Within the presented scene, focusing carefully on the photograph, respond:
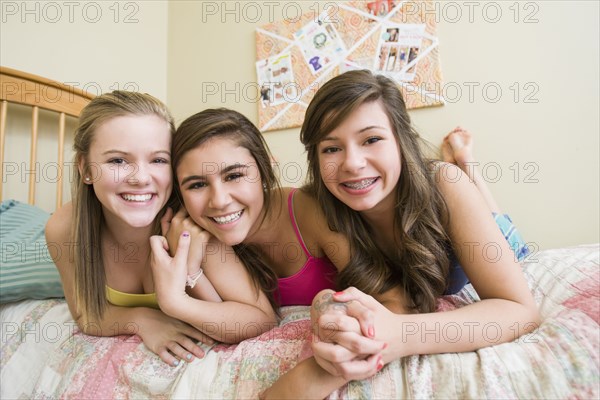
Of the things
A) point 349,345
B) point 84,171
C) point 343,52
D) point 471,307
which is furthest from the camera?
point 343,52

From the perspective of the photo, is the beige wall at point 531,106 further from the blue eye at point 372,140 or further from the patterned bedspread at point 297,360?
the blue eye at point 372,140

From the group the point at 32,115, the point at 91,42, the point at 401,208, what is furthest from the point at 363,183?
the point at 91,42

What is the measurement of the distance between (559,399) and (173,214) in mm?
806

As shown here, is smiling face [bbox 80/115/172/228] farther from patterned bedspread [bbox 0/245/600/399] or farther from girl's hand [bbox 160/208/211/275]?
patterned bedspread [bbox 0/245/600/399]

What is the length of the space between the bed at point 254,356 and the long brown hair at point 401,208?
0.28 feet

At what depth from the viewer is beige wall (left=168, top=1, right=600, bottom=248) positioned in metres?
1.20

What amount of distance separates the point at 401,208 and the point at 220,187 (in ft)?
1.32

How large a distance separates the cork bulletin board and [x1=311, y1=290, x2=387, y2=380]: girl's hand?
1065 millimetres

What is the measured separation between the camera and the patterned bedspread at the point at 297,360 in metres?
0.47

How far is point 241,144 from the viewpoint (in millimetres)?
806

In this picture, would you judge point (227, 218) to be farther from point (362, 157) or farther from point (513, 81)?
point (513, 81)

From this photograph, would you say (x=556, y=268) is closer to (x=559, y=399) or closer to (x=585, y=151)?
(x=559, y=399)

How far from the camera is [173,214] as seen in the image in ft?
2.89

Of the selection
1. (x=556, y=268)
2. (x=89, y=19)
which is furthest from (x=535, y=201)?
(x=89, y=19)
